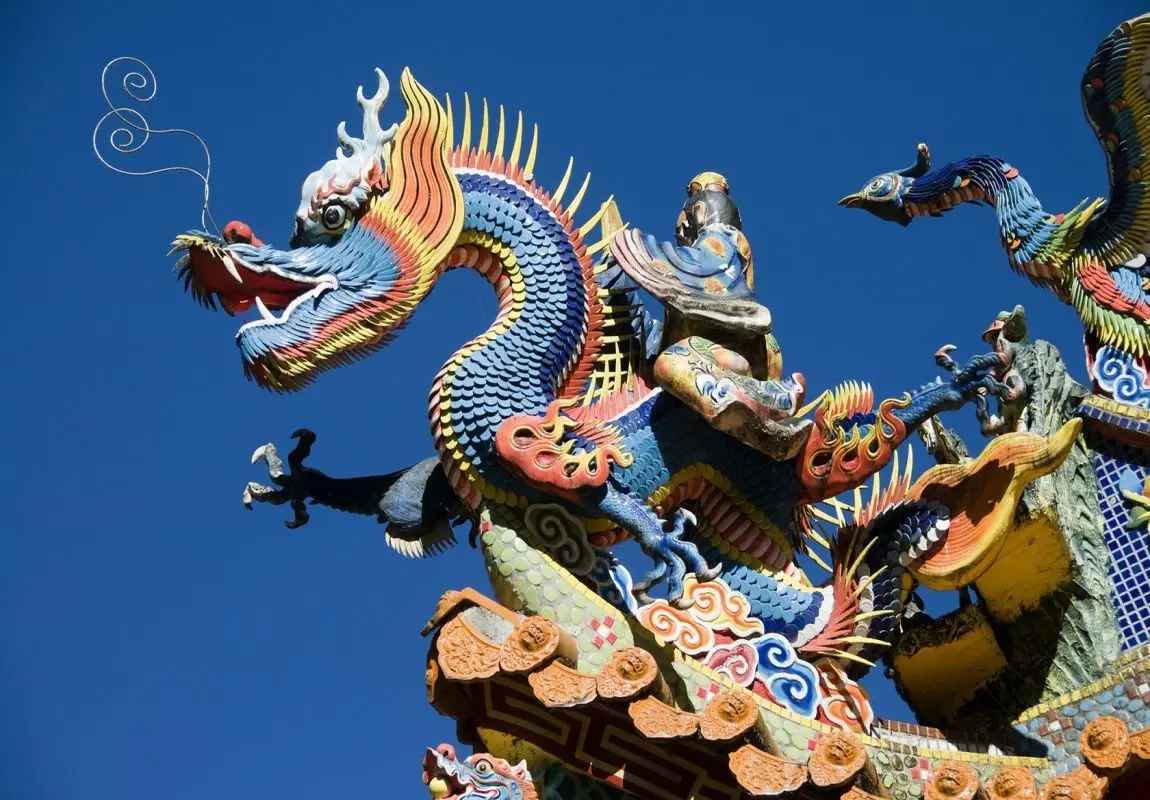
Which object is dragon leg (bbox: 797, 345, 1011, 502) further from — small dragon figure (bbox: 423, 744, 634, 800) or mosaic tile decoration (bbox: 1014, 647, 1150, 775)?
small dragon figure (bbox: 423, 744, 634, 800)

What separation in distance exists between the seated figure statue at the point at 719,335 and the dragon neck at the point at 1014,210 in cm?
176

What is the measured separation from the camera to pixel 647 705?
992cm

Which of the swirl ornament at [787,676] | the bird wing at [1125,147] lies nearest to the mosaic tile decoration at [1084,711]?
the swirl ornament at [787,676]

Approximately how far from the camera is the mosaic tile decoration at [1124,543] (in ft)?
37.5

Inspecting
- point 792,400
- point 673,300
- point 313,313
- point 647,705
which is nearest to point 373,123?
point 313,313

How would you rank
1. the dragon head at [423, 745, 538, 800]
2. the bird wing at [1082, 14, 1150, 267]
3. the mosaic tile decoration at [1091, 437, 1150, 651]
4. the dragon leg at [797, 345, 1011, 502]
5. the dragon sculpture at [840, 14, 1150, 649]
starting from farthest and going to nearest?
the bird wing at [1082, 14, 1150, 267], the dragon sculpture at [840, 14, 1150, 649], the mosaic tile decoration at [1091, 437, 1150, 651], the dragon leg at [797, 345, 1011, 502], the dragon head at [423, 745, 538, 800]

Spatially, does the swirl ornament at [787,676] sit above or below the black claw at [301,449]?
below

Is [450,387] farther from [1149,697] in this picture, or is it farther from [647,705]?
[1149,697]

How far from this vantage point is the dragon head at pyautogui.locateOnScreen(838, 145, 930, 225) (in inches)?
519

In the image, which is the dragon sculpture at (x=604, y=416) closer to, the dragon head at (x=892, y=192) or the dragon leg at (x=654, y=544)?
the dragon leg at (x=654, y=544)

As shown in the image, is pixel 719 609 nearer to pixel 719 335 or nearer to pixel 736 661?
pixel 736 661

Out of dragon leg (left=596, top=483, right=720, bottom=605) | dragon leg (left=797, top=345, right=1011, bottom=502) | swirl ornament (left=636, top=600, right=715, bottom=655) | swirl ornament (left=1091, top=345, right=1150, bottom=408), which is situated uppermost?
swirl ornament (left=1091, top=345, right=1150, bottom=408)

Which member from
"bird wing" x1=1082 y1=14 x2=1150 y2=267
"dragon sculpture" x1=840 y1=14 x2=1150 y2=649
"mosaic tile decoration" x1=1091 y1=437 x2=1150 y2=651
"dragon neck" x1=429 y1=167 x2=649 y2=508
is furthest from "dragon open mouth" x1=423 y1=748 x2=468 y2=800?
"bird wing" x1=1082 y1=14 x2=1150 y2=267

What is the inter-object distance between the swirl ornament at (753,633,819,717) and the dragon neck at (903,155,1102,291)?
10.1ft
